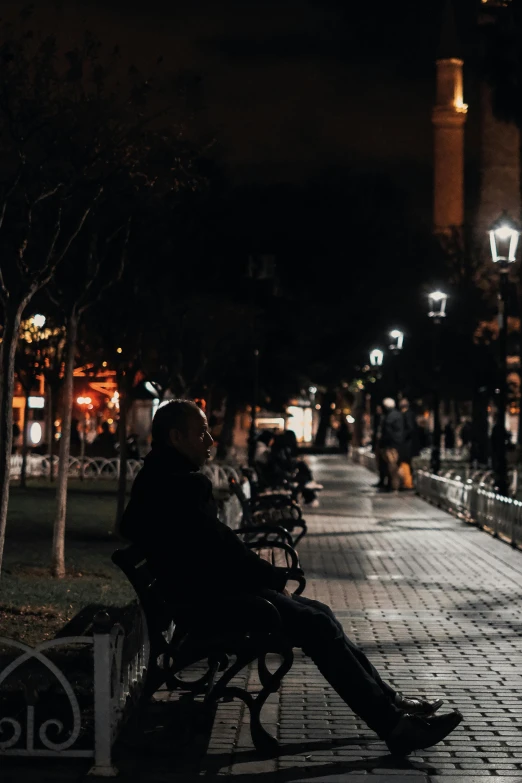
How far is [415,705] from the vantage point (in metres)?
6.70

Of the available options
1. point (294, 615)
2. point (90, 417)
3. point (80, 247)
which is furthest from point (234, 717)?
point (90, 417)

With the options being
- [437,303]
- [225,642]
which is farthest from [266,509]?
[437,303]

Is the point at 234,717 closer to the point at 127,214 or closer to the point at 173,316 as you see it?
the point at 127,214

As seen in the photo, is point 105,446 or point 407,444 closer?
point 407,444

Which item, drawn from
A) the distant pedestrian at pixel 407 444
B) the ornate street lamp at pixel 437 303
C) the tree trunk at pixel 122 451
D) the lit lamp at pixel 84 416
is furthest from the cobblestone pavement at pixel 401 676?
the lit lamp at pixel 84 416

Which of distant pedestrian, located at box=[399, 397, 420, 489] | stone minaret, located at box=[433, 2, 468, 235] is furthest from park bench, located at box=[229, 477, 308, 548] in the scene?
stone minaret, located at box=[433, 2, 468, 235]

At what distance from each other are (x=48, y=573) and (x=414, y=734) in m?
7.83

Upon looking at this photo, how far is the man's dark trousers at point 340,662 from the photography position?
6402 mm

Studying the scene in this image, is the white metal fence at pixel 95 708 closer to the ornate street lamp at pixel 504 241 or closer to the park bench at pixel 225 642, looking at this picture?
the park bench at pixel 225 642

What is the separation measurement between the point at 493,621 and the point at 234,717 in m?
4.08

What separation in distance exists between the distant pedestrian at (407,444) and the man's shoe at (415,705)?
25.8 metres

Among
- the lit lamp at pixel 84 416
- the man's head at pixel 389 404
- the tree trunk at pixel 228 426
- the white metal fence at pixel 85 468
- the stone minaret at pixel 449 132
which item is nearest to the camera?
the man's head at pixel 389 404

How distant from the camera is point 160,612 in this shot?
7.00 metres

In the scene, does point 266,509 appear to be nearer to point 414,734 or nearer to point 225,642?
point 225,642
